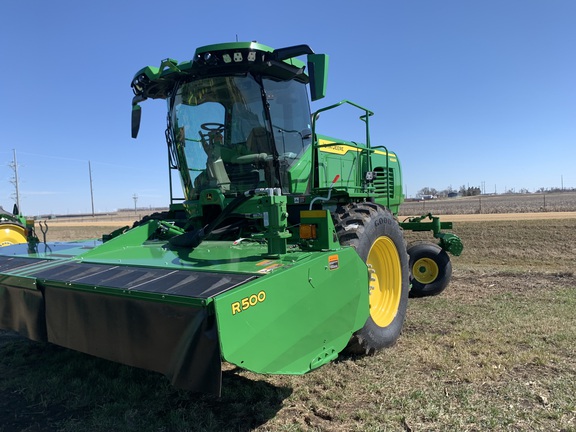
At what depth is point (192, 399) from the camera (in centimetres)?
321

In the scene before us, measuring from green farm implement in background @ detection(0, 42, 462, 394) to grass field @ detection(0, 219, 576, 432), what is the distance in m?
0.40

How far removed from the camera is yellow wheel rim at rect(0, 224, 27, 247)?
28.0 feet

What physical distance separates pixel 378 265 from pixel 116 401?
109 inches

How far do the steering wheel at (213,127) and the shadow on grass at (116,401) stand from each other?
2518 millimetres

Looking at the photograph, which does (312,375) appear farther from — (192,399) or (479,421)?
(479,421)

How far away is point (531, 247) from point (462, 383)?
1082 centimetres

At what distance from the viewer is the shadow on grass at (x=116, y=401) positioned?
287cm

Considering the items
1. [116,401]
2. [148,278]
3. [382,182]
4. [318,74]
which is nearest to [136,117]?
[318,74]

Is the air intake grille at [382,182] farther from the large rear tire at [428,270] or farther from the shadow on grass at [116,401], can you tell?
the shadow on grass at [116,401]

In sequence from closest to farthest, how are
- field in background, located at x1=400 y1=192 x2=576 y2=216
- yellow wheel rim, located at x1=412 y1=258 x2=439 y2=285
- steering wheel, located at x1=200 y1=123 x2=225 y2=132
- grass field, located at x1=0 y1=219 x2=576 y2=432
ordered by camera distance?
grass field, located at x1=0 y1=219 x2=576 y2=432, steering wheel, located at x1=200 y1=123 x2=225 y2=132, yellow wheel rim, located at x1=412 y1=258 x2=439 y2=285, field in background, located at x1=400 y1=192 x2=576 y2=216

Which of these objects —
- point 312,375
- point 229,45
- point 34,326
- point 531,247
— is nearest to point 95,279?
point 34,326

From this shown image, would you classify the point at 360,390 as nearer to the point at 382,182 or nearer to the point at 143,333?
the point at 143,333

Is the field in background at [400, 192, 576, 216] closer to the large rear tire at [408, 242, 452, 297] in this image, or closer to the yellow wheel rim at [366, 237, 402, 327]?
the large rear tire at [408, 242, 452, 297]

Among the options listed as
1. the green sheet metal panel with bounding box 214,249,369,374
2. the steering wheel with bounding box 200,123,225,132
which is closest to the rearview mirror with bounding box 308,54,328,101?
the green sheet metal panel with bounding box 214,249,369,374
